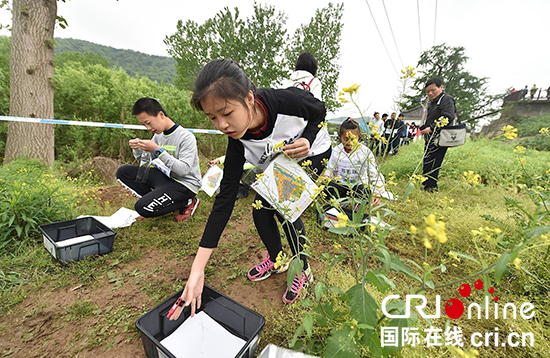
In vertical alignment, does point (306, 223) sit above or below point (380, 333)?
below

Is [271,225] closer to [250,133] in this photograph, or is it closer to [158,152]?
[250,133]

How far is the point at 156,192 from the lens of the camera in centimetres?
237

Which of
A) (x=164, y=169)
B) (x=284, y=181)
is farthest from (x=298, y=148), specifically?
(x=164, y=169)

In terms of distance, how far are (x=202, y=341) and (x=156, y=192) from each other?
1.60 metres

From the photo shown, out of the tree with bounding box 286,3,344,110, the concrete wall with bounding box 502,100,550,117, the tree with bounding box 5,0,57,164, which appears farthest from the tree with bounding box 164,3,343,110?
the concrete wall with bounding box 502,100,550,117

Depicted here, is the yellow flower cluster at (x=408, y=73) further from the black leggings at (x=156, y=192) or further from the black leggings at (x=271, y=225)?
the black leggings at (x=156, y=192)

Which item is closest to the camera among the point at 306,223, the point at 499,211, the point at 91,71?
the point at 499,211

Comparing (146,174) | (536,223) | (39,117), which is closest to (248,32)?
(39,117)

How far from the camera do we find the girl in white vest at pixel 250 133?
1021 mm

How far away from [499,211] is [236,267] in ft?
9.07

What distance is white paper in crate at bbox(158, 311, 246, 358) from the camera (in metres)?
1.17

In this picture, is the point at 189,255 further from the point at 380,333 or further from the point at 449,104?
the point at 449,104

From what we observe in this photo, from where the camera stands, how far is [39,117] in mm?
3387

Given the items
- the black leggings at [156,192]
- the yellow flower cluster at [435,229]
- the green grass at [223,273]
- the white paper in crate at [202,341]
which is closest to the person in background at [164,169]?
the black leggings at [156,192]
